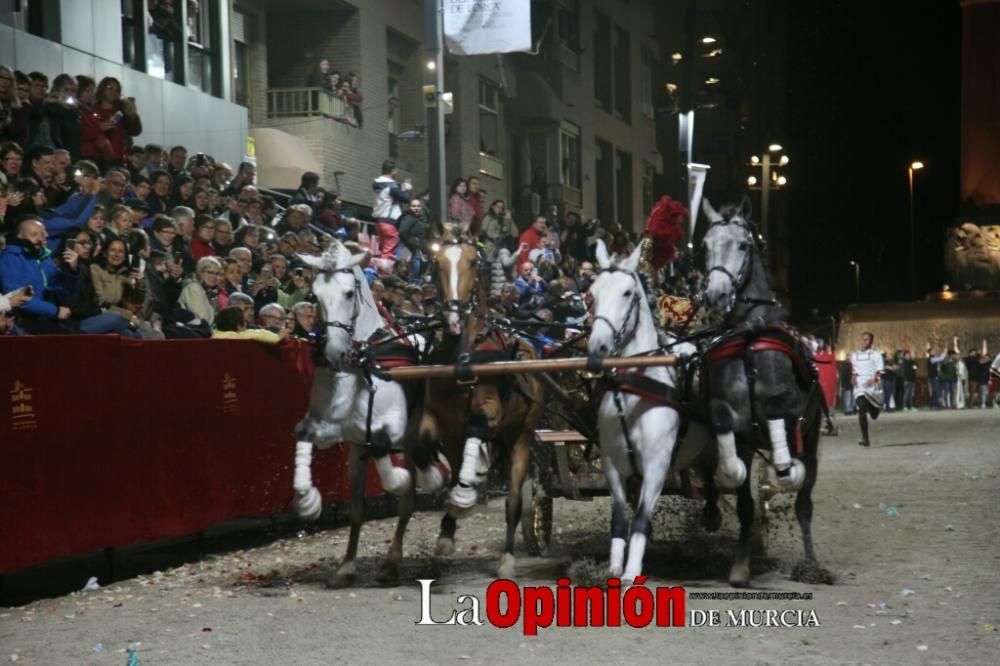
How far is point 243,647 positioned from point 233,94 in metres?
19.4

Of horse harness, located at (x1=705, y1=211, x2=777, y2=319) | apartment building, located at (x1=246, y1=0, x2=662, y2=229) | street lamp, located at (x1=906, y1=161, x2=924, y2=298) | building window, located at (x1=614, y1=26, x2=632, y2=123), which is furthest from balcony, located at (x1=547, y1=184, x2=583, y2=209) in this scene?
street lamp, located at (x1=906, y1=161, x2=924, y2=298)

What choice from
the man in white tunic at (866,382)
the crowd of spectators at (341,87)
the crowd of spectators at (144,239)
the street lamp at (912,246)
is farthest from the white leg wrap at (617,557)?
the street lamp at (912,246)

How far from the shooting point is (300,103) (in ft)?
97.0

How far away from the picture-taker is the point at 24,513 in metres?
10.5

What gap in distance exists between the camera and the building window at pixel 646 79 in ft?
177

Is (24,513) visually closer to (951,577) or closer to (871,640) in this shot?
(871,640)

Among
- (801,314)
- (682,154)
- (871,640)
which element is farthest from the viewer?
(801,314)

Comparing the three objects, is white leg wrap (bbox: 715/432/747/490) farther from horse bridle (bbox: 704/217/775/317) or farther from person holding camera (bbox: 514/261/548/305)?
person holding camera (bbox: 514/261/548/305)

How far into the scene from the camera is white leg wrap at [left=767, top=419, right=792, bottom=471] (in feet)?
33.8

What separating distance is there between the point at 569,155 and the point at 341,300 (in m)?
35.0

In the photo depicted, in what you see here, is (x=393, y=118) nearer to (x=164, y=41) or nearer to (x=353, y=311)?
(x=164, y=41)

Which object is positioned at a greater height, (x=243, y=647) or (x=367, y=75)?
(x=367, y=75)

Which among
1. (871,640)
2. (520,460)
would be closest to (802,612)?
(871,640)

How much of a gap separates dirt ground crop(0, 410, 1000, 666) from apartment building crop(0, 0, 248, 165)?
8189mm
